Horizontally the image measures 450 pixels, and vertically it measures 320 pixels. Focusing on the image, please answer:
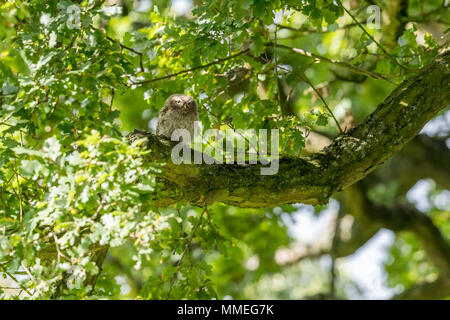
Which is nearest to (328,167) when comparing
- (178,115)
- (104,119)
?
(104,119)

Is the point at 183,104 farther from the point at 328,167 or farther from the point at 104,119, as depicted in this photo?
the point at 104,119

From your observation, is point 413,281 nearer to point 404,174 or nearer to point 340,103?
point 404,174

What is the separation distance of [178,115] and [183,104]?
0.17 m

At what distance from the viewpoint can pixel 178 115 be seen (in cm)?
598

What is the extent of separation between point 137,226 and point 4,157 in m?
1.28

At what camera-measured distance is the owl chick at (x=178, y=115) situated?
5.95 metres

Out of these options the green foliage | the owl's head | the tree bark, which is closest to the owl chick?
the owl's head

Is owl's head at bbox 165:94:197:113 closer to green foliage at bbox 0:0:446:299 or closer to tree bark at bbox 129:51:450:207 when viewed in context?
green foliage at bbox 0:0:446:299

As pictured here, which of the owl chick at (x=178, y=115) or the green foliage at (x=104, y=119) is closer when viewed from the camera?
the green foliage at (x=104, y=119)

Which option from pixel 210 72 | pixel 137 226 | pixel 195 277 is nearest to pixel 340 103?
pixel 210 72

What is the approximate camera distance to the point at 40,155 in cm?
303

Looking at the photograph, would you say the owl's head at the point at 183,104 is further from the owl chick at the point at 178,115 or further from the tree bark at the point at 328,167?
the tree bark at the point at 328,167

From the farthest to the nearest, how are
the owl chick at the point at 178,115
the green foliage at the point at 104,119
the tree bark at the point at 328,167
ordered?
1. the owl chick at the point at 178,115
2. the tree bark at the point at 328,167
3. the green foliage at the point at 104,119

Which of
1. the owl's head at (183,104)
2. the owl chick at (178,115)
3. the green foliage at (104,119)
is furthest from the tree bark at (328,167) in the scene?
the owl's head at (183,104)
